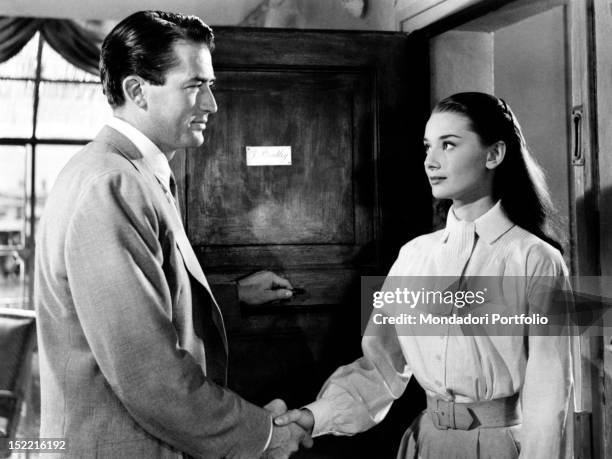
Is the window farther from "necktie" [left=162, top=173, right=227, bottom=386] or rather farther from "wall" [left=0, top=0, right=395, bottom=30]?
"necktie" [left=162, top=173, right=227, bottom=386]

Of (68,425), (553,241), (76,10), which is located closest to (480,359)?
(553,241)

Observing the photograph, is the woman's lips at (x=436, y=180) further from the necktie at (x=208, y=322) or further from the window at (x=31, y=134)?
the window at (x=31, y=134)

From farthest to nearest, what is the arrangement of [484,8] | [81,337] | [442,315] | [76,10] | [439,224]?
[76,10], [439,224], [484,8], [442,315], [81,337]

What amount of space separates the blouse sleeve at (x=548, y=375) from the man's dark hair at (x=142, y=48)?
953 mm

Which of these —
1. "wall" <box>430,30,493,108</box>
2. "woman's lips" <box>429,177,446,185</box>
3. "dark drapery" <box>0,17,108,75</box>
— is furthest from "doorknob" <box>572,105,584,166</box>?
"dark drapery" <box>0,17,108,75</box>

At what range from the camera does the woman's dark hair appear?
173cm

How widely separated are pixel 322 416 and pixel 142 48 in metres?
1.08

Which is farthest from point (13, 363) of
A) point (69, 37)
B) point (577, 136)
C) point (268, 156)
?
point (69, 37)

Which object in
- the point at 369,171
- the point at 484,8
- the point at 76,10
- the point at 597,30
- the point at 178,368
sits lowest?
the point at 178,368

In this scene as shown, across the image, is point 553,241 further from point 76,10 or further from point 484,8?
point 76,10

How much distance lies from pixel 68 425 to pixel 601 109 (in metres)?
1.33

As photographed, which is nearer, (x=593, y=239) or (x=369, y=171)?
(x=593, y=239)

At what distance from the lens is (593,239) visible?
5.58ft

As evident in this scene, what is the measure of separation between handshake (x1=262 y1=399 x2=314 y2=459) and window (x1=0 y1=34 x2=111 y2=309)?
11.3ft
